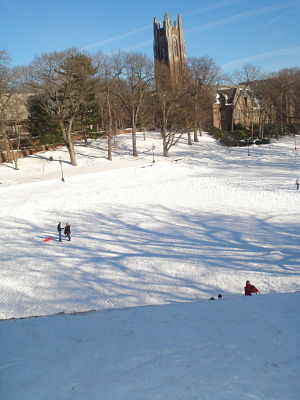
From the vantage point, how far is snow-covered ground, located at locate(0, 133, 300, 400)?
558 cm

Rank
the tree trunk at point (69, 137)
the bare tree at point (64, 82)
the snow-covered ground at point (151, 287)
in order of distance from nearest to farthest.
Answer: the snow-covered ground at point (151, 287) → the bare tree at point (64, 82) → the tree trunk at point (69, 137)

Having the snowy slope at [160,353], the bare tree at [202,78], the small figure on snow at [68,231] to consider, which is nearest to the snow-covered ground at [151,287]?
the snowy slope at [160,353]

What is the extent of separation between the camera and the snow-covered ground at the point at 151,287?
18.3 ft

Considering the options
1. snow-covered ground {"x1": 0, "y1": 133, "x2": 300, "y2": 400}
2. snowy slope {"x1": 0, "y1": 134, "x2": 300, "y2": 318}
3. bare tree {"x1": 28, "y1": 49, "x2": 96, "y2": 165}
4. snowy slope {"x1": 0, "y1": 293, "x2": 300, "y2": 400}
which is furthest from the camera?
bare tree {"x1": 28, "y1": 49, "x2": 96, "y2": 165}

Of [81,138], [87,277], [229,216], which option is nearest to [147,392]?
[87,277]

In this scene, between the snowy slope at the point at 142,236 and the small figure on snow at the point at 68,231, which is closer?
the snowy slope at the point at 142,236

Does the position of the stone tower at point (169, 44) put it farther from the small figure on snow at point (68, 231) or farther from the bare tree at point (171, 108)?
the small figure on snow at point (68, 231)

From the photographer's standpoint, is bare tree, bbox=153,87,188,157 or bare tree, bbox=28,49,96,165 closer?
bare tree, bbox=28,49,96,165

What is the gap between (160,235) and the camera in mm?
16203

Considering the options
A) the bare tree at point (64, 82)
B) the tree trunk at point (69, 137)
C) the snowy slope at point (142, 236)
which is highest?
the bare tree at point (64, 82)

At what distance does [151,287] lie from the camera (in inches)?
446

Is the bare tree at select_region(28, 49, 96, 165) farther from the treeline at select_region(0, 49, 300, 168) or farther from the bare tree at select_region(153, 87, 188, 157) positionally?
the bare tree at select_region(153, 87, 188, 157)

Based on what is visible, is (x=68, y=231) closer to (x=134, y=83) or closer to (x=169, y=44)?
(x=134, y=83)

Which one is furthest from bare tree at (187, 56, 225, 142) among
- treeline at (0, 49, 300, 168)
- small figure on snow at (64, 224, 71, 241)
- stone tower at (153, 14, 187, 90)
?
small figure on snow at (64, 224, 71, 241)
